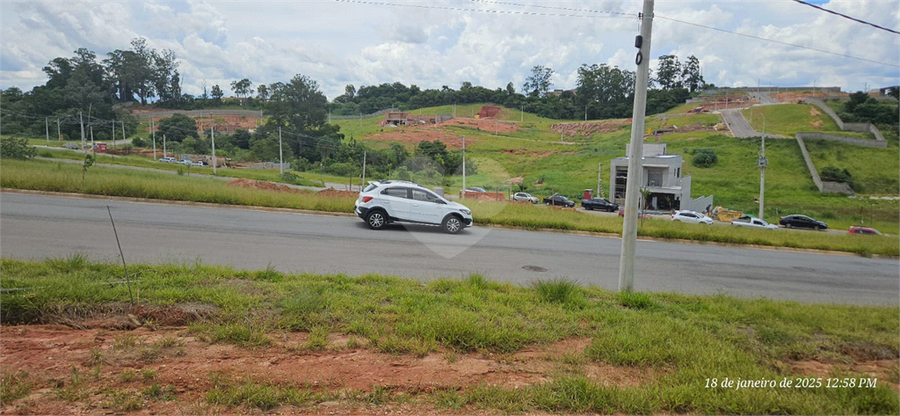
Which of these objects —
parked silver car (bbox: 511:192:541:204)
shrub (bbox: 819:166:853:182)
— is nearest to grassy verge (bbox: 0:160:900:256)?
parked silver car (bbox: 511:192:541:204)

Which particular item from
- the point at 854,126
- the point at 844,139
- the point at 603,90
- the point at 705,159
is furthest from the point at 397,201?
the point at 854,126

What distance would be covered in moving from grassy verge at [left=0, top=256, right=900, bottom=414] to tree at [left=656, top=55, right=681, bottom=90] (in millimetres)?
96926

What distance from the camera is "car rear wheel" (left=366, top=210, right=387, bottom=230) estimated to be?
13.2 meters

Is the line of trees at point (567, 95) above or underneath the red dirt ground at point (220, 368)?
above

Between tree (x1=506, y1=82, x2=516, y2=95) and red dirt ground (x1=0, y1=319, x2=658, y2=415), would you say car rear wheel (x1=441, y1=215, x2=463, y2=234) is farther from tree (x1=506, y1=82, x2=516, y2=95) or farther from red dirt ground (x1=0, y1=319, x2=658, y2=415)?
tree (x1=506, y1=82, x2=516, y2=95)

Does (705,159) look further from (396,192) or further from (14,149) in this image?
(14,149)

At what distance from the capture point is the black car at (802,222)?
115 feet

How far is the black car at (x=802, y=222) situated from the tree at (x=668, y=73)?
61.1 metres

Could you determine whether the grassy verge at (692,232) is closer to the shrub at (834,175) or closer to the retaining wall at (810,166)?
the shrub at (834,175)

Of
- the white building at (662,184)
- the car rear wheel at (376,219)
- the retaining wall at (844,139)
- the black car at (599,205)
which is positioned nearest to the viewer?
the car rear wheel at (376,219)

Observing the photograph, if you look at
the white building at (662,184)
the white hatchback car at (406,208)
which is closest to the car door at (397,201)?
the white hatchback car at (406,208)

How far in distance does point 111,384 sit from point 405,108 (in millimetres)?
115748

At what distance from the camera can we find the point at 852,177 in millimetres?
51219

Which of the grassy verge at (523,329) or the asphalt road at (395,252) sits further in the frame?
the asphalt road at (395,252)
